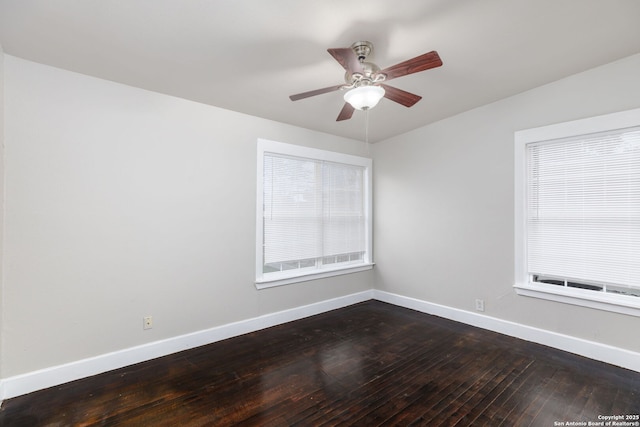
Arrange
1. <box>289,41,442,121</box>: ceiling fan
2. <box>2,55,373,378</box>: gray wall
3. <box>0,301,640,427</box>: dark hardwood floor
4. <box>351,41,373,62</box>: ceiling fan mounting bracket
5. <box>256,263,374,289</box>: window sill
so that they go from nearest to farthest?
<box>289,41,442,121</box>: ceiling fan → <box>0,301,640,427</box>: dark hardwood floor → <box>351,41,373,62</box>: ceiling fan mounting bracket → <box>2,55,373,378</box>: gray wall → <box>256,263,374,289</box>: window sill

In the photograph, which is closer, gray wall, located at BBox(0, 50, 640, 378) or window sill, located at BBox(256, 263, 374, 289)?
gray wall, located at BBox(0, 50, 640, 378)

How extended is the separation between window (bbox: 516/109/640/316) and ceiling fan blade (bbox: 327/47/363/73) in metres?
2.29

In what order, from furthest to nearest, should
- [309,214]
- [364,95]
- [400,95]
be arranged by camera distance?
[309,214], [400,95], [364,95]

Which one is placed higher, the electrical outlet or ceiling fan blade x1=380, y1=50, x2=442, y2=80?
ceiling fan blade x1=380, y1=50, x2=442, y2=80

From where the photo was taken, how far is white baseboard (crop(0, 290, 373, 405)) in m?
2.23

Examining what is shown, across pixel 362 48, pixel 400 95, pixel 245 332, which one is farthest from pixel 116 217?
pixel 400 95

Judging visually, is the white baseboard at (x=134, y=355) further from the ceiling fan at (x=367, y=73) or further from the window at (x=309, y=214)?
the ceiling fan at (x=367, y=73)

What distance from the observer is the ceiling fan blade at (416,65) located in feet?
5.90

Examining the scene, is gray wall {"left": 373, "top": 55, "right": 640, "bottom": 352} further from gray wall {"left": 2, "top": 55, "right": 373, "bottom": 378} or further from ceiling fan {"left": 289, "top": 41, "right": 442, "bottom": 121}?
gray wall {"left": 2, "top": 55, "right": 373, "bottom": 378}

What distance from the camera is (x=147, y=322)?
2777 mm

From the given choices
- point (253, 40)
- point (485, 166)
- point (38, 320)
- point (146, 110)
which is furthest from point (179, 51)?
point (485, 166)

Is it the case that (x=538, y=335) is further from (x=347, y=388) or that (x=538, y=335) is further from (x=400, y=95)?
(x=400, y=95)

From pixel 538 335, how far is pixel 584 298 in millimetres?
594

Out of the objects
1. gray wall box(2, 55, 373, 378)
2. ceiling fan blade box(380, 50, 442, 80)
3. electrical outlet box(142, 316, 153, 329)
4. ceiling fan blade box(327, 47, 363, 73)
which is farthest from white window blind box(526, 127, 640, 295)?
electrical outlet box(142, 316, 153, 329)
